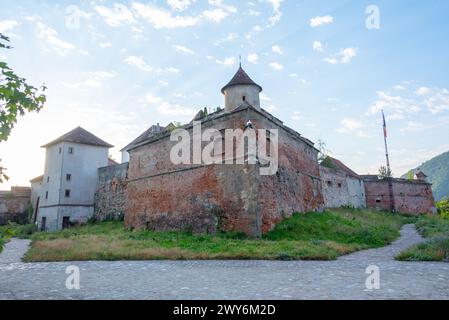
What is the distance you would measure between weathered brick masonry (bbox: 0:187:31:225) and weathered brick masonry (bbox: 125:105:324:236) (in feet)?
65.5

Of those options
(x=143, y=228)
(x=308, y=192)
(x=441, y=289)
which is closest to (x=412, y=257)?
(x=441, y=289)

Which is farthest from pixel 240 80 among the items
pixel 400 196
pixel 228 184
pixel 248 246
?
pixel 400 196

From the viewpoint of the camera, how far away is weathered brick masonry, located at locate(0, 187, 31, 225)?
33.8 meters

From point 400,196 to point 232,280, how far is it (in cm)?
3406

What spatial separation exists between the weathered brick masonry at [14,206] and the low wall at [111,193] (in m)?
11.1

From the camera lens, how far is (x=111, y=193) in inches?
1129

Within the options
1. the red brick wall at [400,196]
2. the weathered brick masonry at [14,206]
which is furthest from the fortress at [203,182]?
the weathered brick masonry at [14,206]

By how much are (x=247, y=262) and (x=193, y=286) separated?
12.4 feet

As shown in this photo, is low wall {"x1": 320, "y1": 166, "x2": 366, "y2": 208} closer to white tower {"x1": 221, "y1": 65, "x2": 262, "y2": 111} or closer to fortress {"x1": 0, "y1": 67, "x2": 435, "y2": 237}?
fortress {"x1": 0, "y1": 67, "x2": 435, "y2": 237}

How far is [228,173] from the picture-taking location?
1520 cm

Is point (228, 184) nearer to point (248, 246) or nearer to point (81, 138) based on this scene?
point (248, 246)
